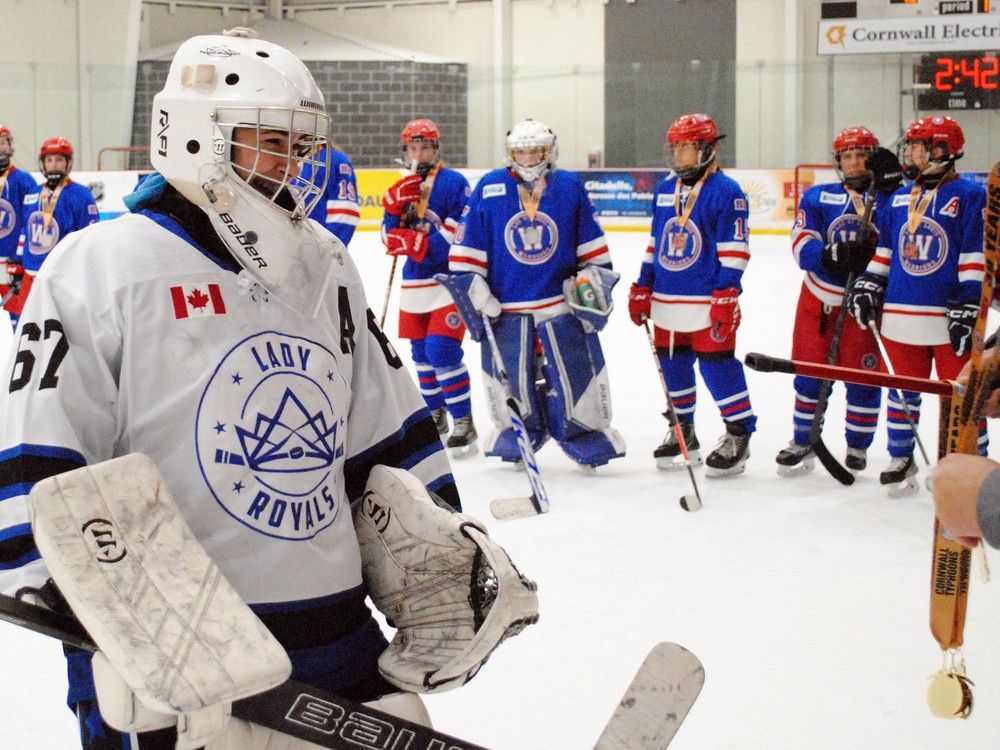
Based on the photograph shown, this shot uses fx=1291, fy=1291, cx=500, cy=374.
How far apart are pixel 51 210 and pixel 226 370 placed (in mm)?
5304

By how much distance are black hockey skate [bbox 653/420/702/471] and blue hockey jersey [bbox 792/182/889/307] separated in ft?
2.27

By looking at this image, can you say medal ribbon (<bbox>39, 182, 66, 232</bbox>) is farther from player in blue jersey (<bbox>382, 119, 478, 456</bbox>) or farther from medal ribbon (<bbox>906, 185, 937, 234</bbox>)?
medal ribbon (<bbox>906, 185, 937, 234</bbox>)

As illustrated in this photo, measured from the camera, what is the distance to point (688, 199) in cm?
466

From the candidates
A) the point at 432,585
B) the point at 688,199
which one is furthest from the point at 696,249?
the point at 432,585

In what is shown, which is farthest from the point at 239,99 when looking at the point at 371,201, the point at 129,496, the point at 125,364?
the point at 371,201

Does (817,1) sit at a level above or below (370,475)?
above

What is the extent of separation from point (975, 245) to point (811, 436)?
877 mm

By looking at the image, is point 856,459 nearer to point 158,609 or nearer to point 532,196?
point 532,196

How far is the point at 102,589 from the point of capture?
1.27 metres

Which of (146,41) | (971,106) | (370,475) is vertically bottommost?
(370,475)

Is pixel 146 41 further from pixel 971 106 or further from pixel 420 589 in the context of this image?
pixel 420 589

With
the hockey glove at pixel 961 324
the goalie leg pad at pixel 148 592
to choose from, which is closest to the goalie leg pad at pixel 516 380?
the hockey glove at pixel 961 324

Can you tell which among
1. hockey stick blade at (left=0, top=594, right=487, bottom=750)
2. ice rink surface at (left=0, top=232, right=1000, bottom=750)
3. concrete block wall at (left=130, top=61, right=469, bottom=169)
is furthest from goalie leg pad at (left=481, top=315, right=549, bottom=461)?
concrete block wall at (left=130, top=61, right=469, bottom=169)

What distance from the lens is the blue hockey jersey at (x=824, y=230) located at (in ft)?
15.4
